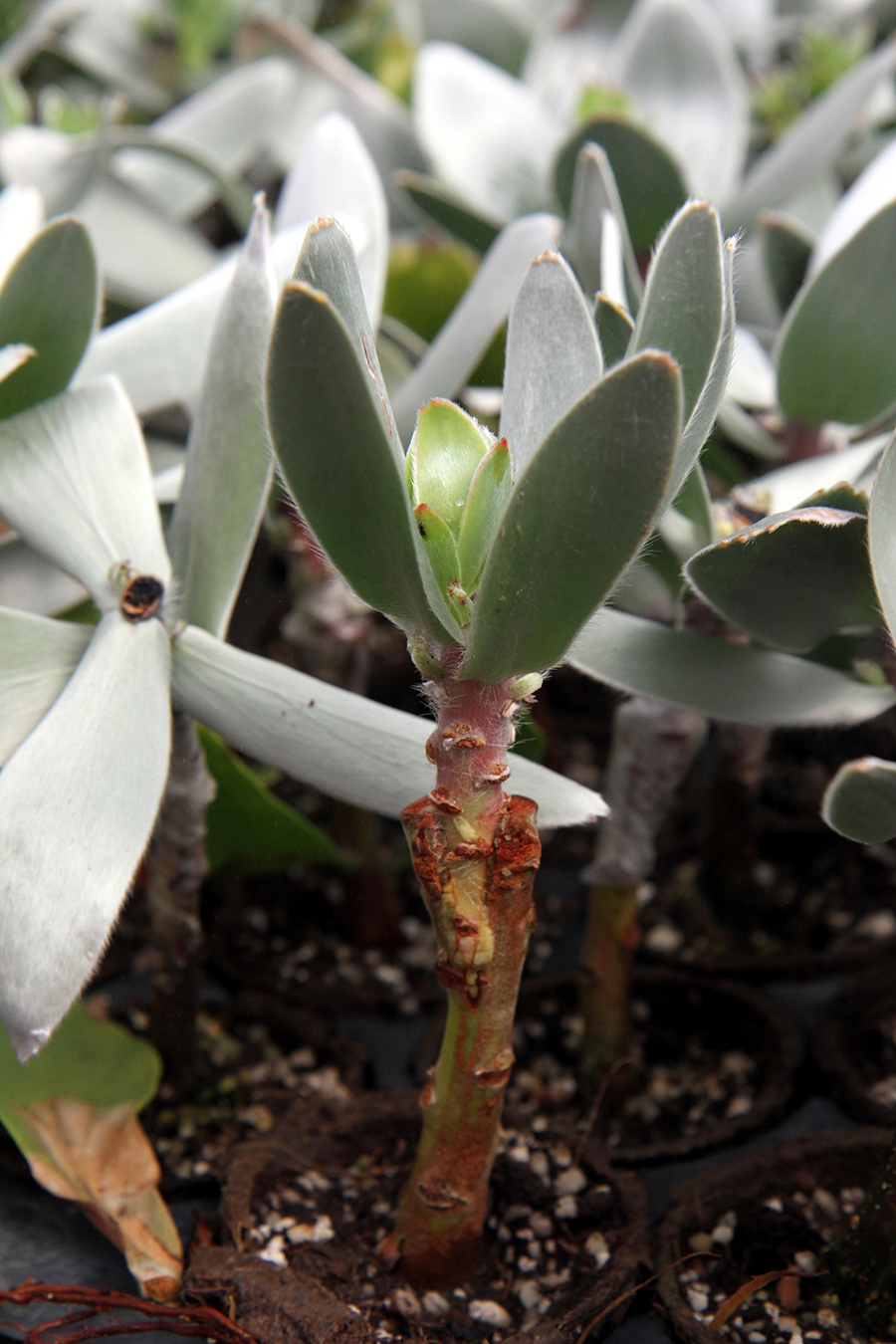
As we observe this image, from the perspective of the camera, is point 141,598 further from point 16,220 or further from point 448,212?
point 448,212

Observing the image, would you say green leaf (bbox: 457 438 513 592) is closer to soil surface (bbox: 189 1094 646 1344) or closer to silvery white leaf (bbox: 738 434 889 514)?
silvery white leaf (bbox: 738 434 889 514)

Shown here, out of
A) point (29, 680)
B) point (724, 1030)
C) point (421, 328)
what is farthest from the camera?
point (421, 328)

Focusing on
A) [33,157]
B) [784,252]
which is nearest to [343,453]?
[784,252]

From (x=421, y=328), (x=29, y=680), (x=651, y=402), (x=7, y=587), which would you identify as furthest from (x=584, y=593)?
(x=421, y=328)

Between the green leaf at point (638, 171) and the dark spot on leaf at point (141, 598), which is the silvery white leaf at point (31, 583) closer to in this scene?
the dark spot on leaf at point (141, 598)

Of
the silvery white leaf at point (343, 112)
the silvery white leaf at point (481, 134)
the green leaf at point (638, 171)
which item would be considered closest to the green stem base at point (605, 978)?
the green leaf at point (638, 171)

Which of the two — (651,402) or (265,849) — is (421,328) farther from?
(651,402)
